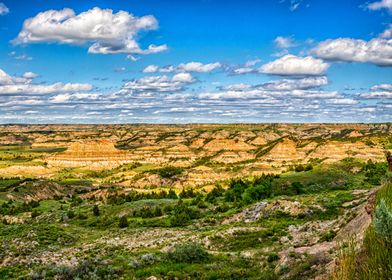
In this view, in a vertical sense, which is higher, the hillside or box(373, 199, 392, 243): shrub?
box(373, 199, 392, 243): shrub

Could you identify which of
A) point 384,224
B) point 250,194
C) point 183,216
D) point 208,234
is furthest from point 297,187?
point 384,224

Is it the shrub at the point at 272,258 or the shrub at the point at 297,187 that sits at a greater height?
the shrub at the point at 272,258

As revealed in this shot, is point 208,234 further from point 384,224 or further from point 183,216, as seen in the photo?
point 384,224

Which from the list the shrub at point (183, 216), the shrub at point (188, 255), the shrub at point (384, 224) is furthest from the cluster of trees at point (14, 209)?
the shrub at point (384, 224)

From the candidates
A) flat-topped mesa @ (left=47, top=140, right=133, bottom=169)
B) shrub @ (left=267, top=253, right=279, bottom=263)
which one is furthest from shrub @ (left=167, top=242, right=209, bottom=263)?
flat-topped mesa @ (left=47, top=140, right=133, bottom=169)

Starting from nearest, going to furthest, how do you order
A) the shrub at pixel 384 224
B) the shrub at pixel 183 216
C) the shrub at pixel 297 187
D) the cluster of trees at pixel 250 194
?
the shrub at pixel 384 224
the shrub at pixel 183 216
the cluster of trees at pixel 250 194
the shrub at pixel 297 187

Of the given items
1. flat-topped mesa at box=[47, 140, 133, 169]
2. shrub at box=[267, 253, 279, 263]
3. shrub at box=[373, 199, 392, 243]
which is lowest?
flat-topped mesa at box=[47, 140, 133, 169]

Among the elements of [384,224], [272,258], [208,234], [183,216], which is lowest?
[183,216]

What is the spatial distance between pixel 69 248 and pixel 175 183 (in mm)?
85473

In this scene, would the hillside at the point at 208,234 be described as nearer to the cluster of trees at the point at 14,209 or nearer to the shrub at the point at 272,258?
the shrub at the point at 272,258

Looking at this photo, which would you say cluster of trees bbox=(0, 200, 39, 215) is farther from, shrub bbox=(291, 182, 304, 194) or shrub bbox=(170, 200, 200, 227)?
shrub bbox=(291, 182, 304, 194)

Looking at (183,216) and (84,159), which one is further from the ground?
(183,216)

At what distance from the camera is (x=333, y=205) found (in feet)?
127

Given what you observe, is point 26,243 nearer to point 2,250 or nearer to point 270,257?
point 2,250
